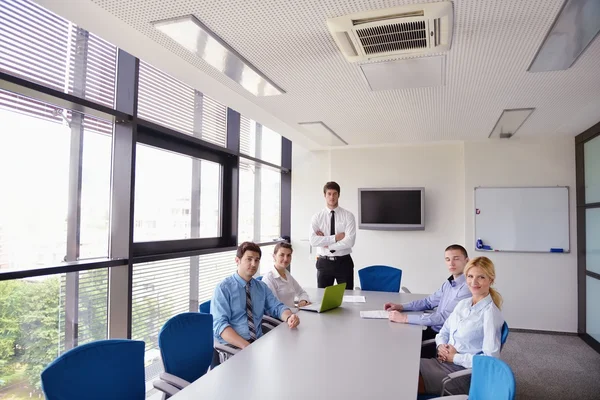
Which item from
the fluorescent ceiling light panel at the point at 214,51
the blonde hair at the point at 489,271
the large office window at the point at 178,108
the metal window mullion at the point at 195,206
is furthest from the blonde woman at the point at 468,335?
the large office window at the point at 178,108

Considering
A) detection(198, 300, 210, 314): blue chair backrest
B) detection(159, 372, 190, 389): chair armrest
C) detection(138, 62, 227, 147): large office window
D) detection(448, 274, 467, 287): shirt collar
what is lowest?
detection(159, 372, 190, 389): chair armrest

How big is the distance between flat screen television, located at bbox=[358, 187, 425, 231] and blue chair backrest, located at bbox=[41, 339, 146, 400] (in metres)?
4.60

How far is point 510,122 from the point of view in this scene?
474 centimetres

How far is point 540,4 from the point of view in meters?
2.15

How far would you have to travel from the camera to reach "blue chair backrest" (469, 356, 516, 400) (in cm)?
146

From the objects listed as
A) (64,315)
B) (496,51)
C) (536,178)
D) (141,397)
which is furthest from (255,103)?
(536,178)

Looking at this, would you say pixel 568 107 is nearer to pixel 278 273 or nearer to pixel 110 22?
pixel 278 273

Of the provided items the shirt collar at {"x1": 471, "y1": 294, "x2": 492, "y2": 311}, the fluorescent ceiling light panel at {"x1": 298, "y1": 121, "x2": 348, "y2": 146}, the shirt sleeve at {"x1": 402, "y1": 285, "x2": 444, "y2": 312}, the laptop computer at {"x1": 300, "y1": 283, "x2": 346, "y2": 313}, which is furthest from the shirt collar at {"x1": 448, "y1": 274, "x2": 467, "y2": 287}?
the fluorescent ceiling light panel at {"x1": 298, "y1": 121, "x2": 348, "y2": 146}

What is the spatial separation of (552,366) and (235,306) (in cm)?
350

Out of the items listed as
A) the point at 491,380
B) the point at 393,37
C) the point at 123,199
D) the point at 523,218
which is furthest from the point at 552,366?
the point at 123,199

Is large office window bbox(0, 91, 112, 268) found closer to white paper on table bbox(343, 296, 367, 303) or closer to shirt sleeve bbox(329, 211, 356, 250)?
white paper on table bbox(343, 296, 367, 303)

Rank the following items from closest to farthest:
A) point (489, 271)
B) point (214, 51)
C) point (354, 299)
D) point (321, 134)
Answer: point (489, 271)
point (214, 51)
point (354, 299)
point (321, 134)

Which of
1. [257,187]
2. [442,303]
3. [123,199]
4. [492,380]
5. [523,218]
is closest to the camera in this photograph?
[492,380]

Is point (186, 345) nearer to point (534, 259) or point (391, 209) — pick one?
point (391, 209)
